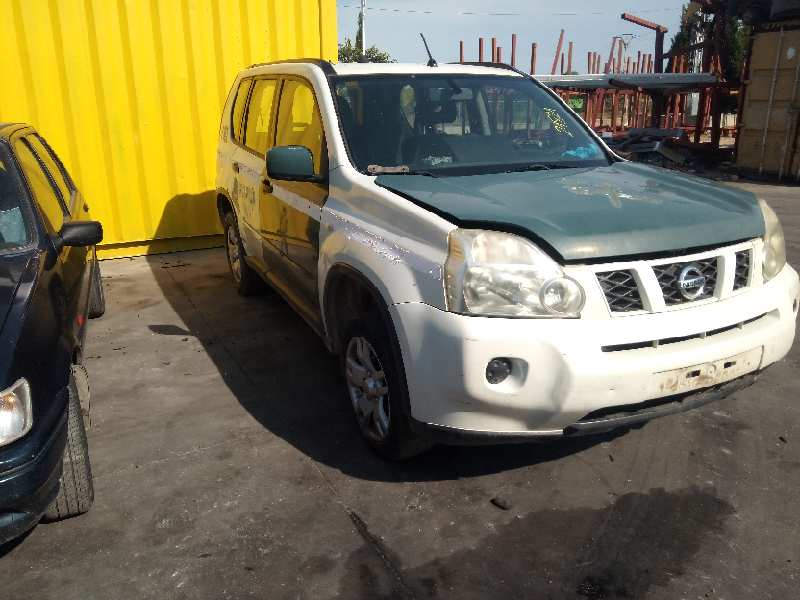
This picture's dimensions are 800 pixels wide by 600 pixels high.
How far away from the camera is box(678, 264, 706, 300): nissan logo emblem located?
2.54 meters

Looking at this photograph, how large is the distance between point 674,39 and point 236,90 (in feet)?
107

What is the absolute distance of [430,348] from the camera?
98.1 inches

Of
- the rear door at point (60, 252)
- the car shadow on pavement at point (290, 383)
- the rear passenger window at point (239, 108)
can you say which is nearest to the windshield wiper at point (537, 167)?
the car shadow on pavement at point (290, 383)

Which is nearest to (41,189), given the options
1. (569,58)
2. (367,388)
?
(367,388)

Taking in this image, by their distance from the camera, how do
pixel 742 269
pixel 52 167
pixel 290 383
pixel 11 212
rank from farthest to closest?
pixel 52 167
pixel 290 383
pixel 11 212
pixel 742 269

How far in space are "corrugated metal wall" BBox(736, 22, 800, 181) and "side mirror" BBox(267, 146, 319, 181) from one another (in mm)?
12445

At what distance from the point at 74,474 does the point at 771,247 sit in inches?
122

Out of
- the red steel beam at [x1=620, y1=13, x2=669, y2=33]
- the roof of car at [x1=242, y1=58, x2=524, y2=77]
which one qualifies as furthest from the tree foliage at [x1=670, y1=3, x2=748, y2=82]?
the roof of car at [x1=242, y1=58, x2=524, y2=77]

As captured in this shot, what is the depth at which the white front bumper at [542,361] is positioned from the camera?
237cm

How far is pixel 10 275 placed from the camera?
8.70ft

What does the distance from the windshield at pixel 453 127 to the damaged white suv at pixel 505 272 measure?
12 mm

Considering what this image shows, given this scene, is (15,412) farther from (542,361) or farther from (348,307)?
(542,361)

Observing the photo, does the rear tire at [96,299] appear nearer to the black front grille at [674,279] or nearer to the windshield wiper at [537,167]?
the windshield wiper at [537,167]

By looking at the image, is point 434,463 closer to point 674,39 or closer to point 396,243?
point 396,243
